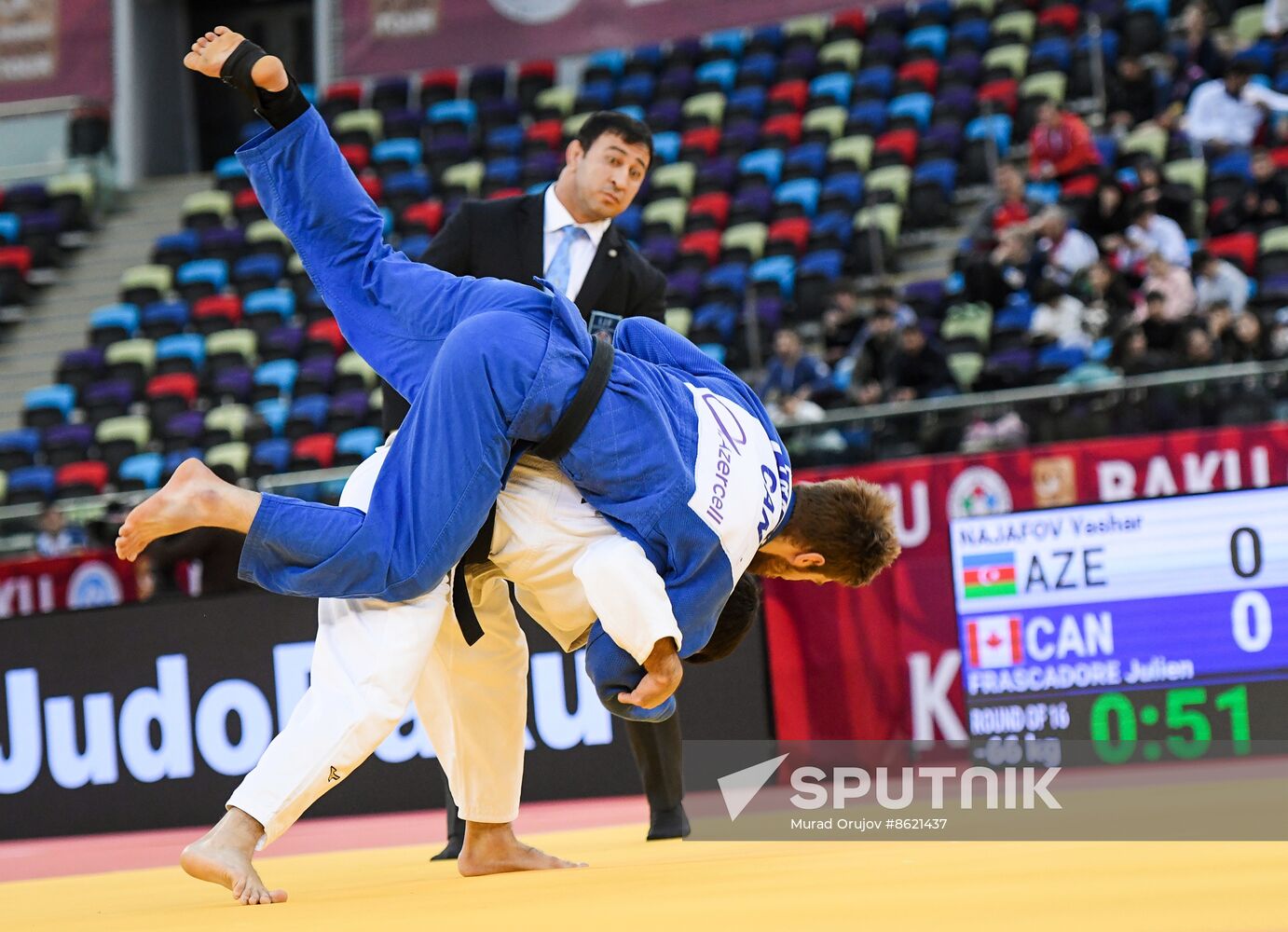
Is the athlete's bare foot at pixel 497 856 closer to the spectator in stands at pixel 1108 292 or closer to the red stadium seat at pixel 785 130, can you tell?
the spectator in stands at pixel 1108 292

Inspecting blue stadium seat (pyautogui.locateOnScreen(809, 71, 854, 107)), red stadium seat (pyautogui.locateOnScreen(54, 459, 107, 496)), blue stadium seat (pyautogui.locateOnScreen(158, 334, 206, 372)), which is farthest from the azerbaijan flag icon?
blue stadium seat (pyautogui.locateOnScreen(158, 334, 206, 372))

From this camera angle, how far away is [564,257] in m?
4.25

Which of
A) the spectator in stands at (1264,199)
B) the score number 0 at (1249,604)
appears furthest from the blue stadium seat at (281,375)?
the score number 0 at (1249,604)

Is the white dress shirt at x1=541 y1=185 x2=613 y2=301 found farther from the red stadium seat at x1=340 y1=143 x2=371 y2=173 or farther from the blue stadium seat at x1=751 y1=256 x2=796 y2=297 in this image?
the red stadium seat at x1=340 y1=143 x2=371 y2=173

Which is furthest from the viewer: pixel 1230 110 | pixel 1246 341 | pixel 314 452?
pixel 314 452

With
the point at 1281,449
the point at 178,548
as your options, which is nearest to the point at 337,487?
the point at 178,548

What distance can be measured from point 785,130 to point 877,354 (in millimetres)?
4438

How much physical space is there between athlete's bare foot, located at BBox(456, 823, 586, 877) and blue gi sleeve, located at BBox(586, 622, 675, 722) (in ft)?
1.66

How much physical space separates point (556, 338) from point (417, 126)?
13.5m

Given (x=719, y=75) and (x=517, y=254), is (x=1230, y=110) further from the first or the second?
(x=517, y=254)

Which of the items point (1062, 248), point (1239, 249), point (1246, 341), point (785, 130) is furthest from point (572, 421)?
point (785, 130)

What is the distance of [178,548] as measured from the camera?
841 cm

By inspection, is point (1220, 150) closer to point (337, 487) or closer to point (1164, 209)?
point (1164, 209)

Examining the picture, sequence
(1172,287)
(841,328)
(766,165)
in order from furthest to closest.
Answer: (766,165) → (841,328) → (1172,287)
